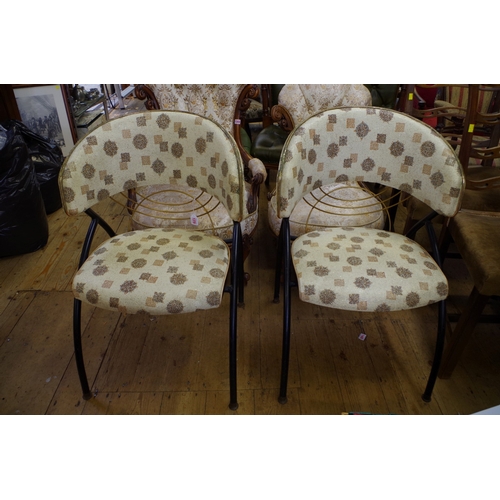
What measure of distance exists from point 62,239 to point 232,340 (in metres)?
1.53

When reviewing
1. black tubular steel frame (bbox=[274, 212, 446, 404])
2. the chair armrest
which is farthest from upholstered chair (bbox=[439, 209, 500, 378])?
the chair armrest

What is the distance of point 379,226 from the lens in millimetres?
1623

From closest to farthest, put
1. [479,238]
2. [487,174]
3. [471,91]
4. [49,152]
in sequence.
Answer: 1. [479,238]
2. [471,91]
3. [487,174]
4. [49,152]

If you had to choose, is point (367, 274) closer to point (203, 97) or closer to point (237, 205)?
point (237, 205)

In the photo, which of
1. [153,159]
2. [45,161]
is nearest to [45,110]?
[45,161]

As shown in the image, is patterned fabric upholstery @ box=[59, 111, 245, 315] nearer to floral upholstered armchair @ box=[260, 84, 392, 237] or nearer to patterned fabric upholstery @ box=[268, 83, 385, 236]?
floral upholstered armchair @ box=[260, 84, 392, 237]

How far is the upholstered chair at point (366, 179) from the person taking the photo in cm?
116

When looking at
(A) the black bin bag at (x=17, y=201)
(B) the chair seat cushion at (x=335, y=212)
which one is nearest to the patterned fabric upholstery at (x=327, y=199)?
(B) the chair seat cushion at (x=335, y=212)

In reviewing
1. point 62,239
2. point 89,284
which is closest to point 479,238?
point 89,284

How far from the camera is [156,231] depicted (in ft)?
4.73

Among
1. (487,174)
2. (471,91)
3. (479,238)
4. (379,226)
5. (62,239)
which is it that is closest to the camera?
→ (479,238)

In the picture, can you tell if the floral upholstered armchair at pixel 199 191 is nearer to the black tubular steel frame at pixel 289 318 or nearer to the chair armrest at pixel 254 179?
the chair armrest at pixel 254 179

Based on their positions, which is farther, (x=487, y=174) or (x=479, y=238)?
(x=487, y=174)

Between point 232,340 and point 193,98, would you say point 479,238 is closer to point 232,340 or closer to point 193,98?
point 232,340
